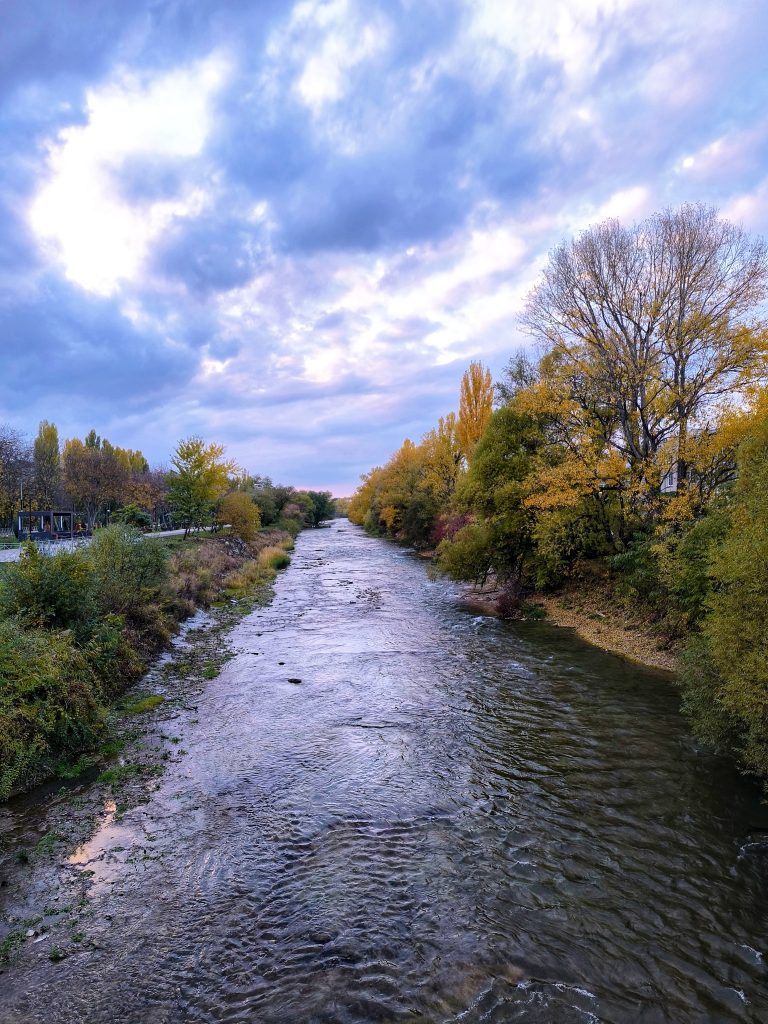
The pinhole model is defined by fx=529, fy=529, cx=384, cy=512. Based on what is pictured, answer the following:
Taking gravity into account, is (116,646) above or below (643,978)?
above

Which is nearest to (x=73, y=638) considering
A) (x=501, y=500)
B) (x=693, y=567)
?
(x=693, y=567)

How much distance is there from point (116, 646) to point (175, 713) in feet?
8.02

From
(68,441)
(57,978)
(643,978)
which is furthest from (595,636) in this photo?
(68,441)

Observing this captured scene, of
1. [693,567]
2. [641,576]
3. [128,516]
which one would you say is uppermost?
[128,516]

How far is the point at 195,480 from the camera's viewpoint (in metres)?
38.4

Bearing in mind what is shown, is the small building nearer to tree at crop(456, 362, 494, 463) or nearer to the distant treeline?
the distant treeline

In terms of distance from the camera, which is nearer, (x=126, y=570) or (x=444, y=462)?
(x=126, y=570)

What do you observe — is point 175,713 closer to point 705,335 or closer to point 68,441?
point 705,335

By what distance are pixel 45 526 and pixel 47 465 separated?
10811 millimetres

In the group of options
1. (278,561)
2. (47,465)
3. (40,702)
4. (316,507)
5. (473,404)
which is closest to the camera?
(40,702)

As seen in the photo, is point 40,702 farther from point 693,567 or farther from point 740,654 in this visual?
point 693,567

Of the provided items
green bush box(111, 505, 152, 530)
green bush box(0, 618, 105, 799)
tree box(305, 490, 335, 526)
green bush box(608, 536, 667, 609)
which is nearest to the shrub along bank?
green bush box(0, 618, 105, 799)

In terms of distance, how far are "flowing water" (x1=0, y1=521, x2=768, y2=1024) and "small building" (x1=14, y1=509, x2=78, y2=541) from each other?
1612 inches

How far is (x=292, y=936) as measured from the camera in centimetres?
516
